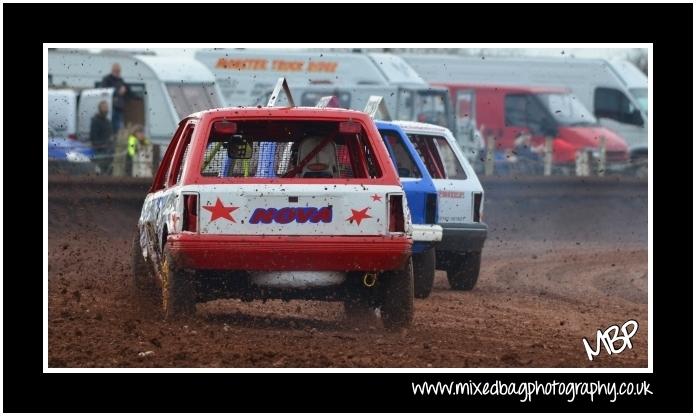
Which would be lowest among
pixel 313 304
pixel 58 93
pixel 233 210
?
pixel 313 304

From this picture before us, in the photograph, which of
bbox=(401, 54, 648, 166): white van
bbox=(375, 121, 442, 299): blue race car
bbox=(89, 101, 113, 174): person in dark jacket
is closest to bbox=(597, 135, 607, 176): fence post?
bbox=(401, 54, 648, 166): white van

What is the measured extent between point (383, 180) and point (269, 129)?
1071 millimetres

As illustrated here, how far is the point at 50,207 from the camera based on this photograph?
19.0m

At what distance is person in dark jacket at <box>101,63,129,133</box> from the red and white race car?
17502 millimetres

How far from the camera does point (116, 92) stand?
2705 centimetres

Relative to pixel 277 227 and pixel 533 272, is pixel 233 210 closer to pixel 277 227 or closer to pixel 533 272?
pixel 277 227

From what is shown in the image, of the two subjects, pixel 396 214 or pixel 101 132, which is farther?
pixel 101 132

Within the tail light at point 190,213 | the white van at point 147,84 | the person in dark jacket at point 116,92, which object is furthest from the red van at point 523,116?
the tail light at point 190,213

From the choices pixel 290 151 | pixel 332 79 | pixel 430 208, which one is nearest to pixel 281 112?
pixel 290 151

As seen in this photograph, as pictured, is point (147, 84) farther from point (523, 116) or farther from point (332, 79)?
point (523, 116)

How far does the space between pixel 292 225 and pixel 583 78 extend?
2719 centimetres

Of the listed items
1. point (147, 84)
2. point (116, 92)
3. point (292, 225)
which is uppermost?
point (147, 84)

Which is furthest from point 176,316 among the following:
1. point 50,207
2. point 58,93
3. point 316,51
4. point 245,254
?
point 316,51

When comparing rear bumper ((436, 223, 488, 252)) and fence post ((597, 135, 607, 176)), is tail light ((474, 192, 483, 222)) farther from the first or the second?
fence post ((597, 135, 607, 176))
